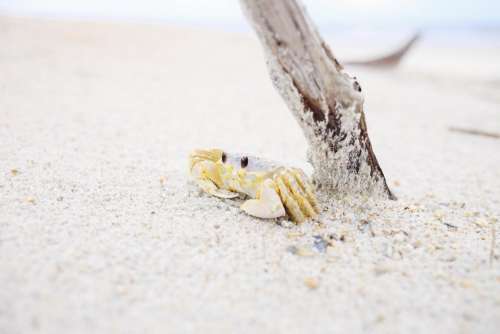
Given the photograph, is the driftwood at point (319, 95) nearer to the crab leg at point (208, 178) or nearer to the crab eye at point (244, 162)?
the crab eye at point (244, 162)

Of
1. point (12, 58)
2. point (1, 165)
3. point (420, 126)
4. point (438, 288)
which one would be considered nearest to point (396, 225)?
point (438, 288)

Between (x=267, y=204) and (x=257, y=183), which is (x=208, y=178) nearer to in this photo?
(x=257, y=183)

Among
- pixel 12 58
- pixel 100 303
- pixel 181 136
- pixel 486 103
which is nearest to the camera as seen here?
pixel 100 303

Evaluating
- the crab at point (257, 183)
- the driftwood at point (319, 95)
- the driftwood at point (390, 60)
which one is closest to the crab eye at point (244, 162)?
the crab at point (257, 183)

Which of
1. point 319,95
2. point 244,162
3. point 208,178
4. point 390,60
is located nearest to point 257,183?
point 244,162

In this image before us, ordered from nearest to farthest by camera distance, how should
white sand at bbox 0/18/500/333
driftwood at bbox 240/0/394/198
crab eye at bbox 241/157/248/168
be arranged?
white sand at bbox 0/18/500/333
driftwood at bbox 240/0/394/198
crab eye at bbox 241/157/248/168

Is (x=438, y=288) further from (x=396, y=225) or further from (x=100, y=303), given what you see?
(x=100, y=303)

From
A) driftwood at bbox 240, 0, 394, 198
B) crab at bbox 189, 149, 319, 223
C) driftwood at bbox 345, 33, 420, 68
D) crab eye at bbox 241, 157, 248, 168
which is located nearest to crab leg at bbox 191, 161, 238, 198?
crab at bbox 189, 149, 319, 223

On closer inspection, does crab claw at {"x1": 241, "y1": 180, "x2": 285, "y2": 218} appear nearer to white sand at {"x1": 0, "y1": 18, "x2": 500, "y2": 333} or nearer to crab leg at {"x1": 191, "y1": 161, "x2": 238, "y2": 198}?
white sand at {"x1": 0, "y1": 18, "x2": 500, "y2": 333}
